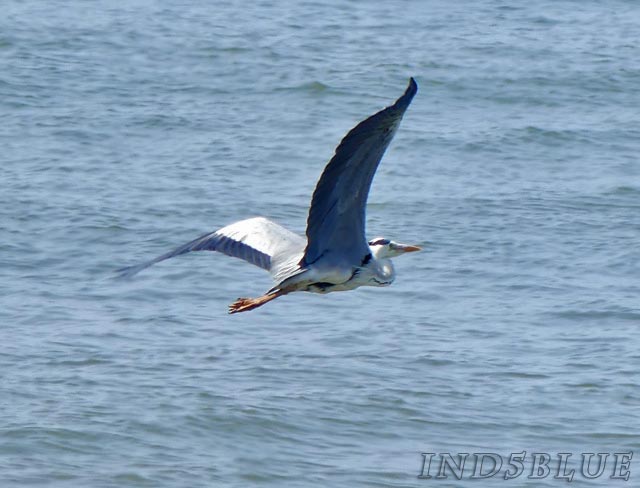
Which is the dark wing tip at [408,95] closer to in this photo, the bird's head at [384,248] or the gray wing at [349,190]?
the gray wing at [349,190]

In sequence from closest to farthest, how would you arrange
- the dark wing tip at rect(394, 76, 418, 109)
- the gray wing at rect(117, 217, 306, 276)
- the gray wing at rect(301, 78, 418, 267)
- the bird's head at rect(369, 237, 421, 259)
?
1. the dark wing tip at rect(394, 76, 418, 109)
2. the gray wing at rect(301, 78, 418, 267)
3. the gray wing at rect(117, 217, 306, 276)
4. the bird's head at rect(369, 237, 421, 259)

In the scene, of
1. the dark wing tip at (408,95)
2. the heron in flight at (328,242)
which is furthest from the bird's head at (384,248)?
the dark wing tip at (408,95)

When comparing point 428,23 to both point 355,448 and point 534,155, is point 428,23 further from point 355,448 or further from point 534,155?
point 355,448

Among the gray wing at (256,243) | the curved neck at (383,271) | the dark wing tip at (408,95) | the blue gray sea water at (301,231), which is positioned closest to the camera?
the dark wing tip at (408,95)

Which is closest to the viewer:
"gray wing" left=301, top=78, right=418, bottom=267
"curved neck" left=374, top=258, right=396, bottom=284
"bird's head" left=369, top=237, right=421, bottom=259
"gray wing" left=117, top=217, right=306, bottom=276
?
"gray wing" left=301, top=78, right=418, bottom=267

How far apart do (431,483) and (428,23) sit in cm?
1062

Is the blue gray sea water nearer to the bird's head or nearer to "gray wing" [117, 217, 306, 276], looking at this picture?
the bird's head

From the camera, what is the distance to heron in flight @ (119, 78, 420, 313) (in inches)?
237

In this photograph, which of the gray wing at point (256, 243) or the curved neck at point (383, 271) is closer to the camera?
the gray wing at point (256, 243)

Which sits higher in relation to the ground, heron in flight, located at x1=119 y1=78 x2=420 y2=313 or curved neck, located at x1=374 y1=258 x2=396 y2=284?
heron in flight, located at x1=119 y1=78 x2=420 y2=313

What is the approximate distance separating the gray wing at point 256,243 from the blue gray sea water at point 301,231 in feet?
4.18

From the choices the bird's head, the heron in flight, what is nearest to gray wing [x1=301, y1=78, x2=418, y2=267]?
the heron in flight

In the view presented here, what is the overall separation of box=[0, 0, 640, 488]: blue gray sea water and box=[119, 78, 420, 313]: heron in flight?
1.22 m

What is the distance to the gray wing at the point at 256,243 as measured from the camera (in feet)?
22.1
